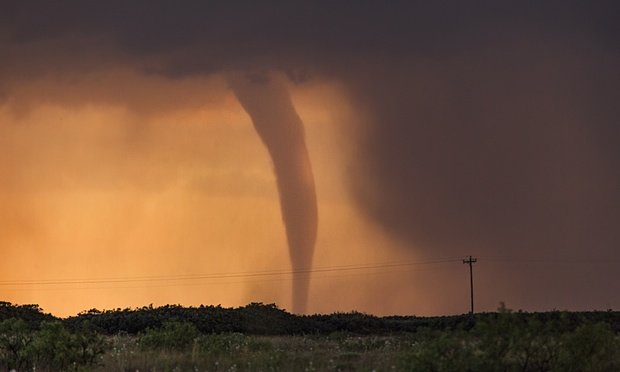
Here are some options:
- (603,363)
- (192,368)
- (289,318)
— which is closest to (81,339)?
(192,368)

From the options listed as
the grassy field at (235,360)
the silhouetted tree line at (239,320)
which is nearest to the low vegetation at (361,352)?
the grassy field at (235,360)

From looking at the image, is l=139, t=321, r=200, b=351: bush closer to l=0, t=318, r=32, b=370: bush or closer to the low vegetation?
the low vegetation

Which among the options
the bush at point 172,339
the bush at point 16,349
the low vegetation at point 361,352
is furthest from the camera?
the bush at point 172,339

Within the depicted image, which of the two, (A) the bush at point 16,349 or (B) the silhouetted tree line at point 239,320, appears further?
(B) the silhouetted tree line at point 239,320

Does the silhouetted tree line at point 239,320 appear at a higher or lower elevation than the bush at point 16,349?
higher

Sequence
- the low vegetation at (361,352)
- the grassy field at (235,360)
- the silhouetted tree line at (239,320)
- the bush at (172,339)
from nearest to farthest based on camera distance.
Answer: the low vegetation at (361,352) → the grassy field at (235,360) → the bush at (172,339) → the silhouetted tree line at (239,320)

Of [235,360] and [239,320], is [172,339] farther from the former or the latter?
[239,320]

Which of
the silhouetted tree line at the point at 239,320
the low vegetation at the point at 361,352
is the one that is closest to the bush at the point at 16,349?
the low vegetation at the point at 361,352

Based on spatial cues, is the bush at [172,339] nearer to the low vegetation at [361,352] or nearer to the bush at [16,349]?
the low vegetation at [361,352]

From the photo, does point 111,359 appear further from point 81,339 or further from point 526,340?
point 526,340

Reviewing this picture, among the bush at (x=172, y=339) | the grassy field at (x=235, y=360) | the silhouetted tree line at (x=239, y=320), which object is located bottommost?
the grassy field at (x=235, y=360)

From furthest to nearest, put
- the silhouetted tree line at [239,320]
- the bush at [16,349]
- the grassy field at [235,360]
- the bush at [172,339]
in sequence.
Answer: the silhouetted tree line at [239,320]
the bush at [172,339]
the bush at [16,349]
the grassy field at [235,360]

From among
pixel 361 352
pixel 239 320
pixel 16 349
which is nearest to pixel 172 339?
pixel 16 349

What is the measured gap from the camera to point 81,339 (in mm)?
34625
